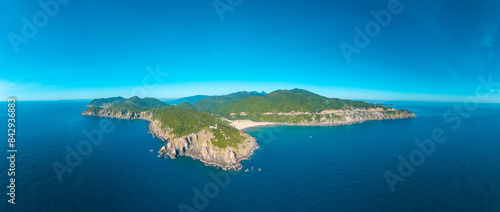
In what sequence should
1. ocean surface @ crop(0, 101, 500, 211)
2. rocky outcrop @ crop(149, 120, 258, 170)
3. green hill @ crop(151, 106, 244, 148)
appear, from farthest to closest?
1. green hill @ crop(151, 106, 244, 148)
2. rocky outcrop @ crop(149, 120, 258, 170)
3. ocean surface @ crop(0, 101, 500, 211)

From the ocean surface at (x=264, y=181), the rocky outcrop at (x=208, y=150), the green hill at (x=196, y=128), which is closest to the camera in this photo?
the ocean surface at (x=264, y=181)

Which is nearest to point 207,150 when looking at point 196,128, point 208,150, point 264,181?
point 208,150

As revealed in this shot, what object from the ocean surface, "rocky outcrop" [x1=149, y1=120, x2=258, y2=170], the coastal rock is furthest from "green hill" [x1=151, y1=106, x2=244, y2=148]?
the ocean surface

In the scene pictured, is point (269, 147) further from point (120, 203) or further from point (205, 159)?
point (120, 203)

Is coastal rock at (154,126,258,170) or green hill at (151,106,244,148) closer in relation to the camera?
coastal rock at (154,126,258,170)

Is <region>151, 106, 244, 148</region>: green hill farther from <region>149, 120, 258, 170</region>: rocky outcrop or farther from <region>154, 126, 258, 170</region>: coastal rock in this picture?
<region>154, 126, 258, 170</region>: coastal rock

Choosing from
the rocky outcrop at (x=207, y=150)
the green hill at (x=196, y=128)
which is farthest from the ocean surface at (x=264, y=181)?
the green hill at (x=196, y=128)

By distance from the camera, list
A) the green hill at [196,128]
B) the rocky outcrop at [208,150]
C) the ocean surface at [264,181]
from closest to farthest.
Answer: the ocean surface at [264,181], the rocky outcrop at [208,150], the green hill at [196,128]

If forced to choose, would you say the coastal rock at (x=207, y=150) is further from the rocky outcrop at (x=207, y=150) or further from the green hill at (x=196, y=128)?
the green hill at (x=196, y=128)
